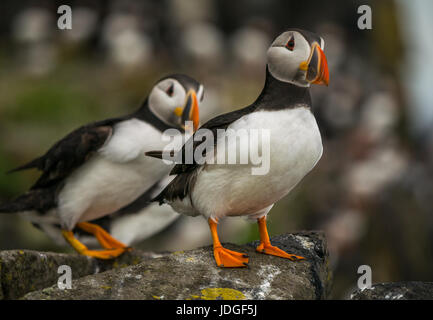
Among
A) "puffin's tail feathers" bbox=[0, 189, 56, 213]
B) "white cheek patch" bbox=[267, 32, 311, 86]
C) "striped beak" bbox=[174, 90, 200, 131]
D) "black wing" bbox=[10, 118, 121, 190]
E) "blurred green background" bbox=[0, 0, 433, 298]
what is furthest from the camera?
"blurred green background" bbox=[0, 0, 433, 298]

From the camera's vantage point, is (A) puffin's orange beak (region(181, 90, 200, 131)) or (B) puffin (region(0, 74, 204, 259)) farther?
(B) puffin (region(0, 74, 204, 259))

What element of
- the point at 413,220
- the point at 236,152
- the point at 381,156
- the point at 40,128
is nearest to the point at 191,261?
the point at 236,152

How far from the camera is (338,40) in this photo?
55.5 feet

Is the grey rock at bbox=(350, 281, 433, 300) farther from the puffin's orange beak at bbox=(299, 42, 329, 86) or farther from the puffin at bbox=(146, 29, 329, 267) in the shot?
the puffin's orange beak at bbox=(299, 42, 329, 86)

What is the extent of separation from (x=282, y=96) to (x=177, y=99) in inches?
58.0

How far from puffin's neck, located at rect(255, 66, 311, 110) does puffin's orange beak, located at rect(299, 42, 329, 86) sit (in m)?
0.13

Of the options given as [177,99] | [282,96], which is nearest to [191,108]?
[177,99]

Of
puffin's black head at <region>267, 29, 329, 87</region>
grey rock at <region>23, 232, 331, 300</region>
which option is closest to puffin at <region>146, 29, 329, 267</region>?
puffin's black head at <region>267, 29, 329, 87</region>

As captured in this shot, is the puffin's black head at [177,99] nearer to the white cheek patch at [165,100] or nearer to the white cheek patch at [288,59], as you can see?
the white cheek patch at [165,100]

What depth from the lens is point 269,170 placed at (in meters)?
3.33

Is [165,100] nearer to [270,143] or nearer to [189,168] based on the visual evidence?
[189,168]

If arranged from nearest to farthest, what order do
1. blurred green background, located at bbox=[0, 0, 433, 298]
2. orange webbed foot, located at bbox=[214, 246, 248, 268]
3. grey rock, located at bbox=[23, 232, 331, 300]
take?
grey rock, located at bbox=[23, 232, 331, 300] → orange webbed foot, located at bbox=[214, 246, 248, 268] → blurred green background, located at bbox=[0, 0, 433, 298]

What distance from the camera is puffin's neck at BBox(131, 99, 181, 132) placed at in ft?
16.1

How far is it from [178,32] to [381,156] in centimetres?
656
